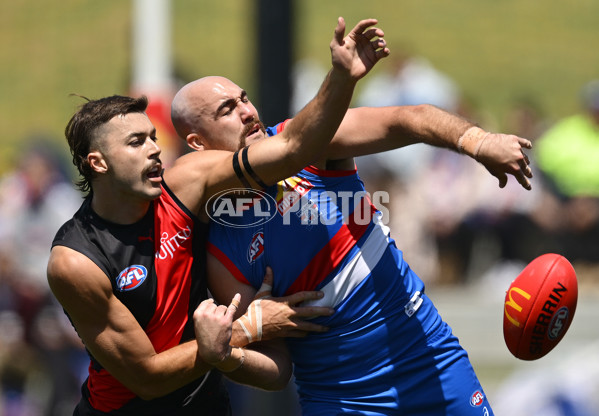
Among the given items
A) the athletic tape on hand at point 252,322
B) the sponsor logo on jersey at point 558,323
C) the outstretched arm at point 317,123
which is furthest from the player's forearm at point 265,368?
the sponsor logo on jersey at point 558,323

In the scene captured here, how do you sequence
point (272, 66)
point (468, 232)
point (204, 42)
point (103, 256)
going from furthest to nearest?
point (204, 42) < point (468, 232) < point (272, 66) < point (103, 256)

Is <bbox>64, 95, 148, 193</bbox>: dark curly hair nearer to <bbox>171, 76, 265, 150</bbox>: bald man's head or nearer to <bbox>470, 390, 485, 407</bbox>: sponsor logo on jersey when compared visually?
<bbox>171, 76, 265, 150</bbox>: bald man's head

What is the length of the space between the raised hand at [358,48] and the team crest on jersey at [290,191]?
0.67 meters

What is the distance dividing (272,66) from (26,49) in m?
16.7

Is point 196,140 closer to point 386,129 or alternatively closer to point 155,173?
point 155,173

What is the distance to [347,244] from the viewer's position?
4168 millimetres

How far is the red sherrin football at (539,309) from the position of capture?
4.24 m

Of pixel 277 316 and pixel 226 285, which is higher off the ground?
pixel 226 285

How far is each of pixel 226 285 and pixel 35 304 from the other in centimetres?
551

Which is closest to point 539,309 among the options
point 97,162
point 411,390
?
point 411,390

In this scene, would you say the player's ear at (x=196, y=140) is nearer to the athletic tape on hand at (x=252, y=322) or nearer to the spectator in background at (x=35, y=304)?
the athletic tape on hand at (x=252, y=322)

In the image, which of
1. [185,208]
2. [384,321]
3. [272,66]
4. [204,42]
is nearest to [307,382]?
[384,321]

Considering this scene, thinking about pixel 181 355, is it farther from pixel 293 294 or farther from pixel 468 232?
pixel 468 232

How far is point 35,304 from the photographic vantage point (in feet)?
30.2
